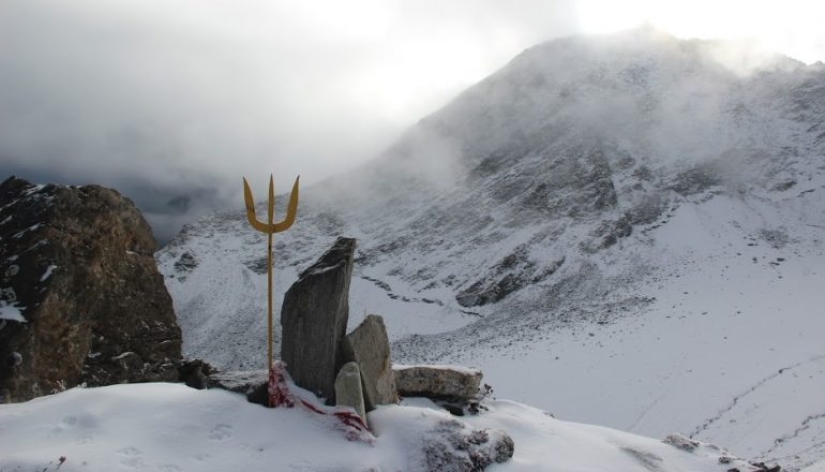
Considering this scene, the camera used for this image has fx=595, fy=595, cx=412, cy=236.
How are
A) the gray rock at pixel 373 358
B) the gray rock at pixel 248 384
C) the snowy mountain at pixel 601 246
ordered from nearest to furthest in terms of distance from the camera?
the gray rock at pixel 248 384
the gray rock at pixel 373 358
the snowy mountain at pixel 601 246

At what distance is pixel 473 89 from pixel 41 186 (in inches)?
4099

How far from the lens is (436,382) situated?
10.9 m

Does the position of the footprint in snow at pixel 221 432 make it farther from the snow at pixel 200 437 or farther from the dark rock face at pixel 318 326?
the dark rock face at pixel 318 326

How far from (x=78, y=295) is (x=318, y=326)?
478 centimetres

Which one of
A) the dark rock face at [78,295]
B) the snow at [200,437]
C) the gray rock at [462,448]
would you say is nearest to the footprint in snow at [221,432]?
the snow at [200,437]

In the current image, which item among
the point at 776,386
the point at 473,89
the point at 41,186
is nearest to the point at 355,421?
the point at 41,186

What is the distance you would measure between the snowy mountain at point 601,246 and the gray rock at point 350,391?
36.2 ft

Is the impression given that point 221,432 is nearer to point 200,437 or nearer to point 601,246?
point 200,437

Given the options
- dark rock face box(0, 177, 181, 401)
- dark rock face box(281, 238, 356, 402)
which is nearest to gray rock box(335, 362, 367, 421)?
dark rock face box(281, 238, 356, 402)

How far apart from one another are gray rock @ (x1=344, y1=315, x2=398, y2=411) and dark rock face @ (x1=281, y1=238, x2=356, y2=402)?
0.21 meters

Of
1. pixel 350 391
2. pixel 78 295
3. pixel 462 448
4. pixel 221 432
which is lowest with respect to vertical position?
pixel 462 448

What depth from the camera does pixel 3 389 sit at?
8992 mm

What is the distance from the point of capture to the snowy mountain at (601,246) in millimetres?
21922

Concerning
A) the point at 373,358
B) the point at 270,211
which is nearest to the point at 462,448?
the point at 373,358
